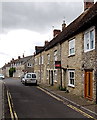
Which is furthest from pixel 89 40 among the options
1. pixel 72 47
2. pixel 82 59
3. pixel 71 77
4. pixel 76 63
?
pixel 71 77

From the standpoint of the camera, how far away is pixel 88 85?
1397cm

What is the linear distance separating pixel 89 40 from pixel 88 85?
302cm

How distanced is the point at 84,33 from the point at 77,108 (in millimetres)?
5877

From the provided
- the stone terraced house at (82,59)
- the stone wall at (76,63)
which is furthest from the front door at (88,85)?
the stone wall at (76,63)

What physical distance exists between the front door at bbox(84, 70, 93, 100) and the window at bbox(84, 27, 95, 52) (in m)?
1.62

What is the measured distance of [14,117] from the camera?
9039 mm

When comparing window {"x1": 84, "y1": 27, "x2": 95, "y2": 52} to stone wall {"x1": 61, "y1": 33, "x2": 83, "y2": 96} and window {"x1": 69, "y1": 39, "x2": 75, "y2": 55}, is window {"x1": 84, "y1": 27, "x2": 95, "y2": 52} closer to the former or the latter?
stone wall {"x1": 61, "y1": 33, "x2": 83, "y2": 96}

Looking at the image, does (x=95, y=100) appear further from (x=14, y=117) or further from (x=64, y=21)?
(x=64, y=21)

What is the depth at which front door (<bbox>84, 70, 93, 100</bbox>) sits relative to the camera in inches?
529

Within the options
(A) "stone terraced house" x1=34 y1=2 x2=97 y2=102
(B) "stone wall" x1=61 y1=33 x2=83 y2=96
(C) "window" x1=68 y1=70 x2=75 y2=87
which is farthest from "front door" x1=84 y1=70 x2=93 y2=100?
(C) "window" x1=68 y1=70 x2=75 y2=87

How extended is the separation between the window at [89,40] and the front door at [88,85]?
1.62 metres

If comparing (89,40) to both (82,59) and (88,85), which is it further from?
(88,85)

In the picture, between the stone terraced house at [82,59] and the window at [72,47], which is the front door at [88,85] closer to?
the stone terraced house at [82,59]

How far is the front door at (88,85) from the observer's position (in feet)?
44.1
